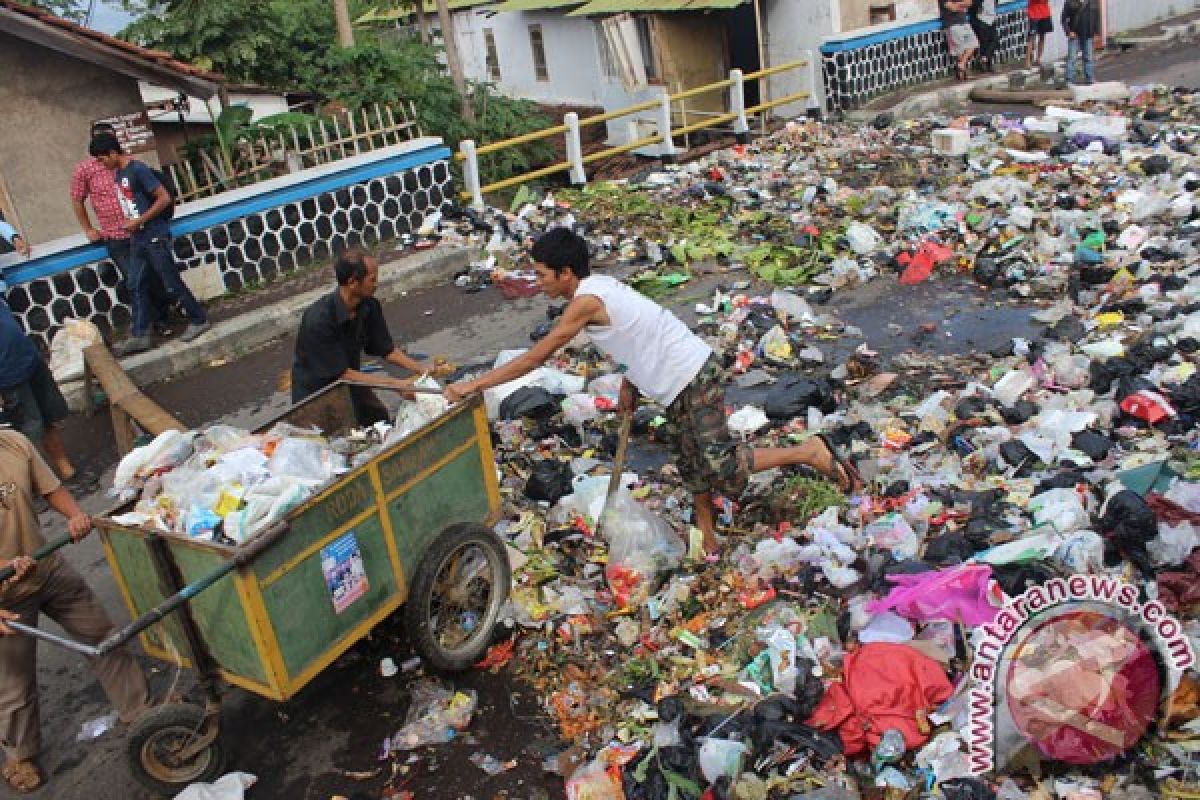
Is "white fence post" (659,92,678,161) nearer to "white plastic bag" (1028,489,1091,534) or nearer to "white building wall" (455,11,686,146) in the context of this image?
"white building wall" (455,11,686,146)

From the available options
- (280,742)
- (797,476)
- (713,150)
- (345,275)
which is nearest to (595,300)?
(345,275)

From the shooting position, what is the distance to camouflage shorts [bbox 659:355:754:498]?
191 inches

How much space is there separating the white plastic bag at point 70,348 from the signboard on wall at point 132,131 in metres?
3.01

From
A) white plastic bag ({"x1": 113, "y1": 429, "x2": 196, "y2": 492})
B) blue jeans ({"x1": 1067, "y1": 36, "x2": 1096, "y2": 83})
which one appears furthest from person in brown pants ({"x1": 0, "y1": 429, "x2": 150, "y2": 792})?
blue jeans ({"x1": 1067, "y1": 36, "x2": 1096, "y2": 83})

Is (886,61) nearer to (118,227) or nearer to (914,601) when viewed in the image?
(118,227)

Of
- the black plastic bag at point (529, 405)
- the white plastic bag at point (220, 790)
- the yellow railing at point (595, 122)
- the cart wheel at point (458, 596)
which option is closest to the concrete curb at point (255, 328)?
the yellow railing at point (595, 122)

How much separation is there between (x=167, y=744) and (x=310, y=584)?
89cm

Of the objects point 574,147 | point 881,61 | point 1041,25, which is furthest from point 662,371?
point 1041,25

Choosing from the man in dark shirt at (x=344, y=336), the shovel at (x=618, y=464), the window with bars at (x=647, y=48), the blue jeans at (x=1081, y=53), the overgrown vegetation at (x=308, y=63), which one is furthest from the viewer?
the window with bars at (x=647, y=48)

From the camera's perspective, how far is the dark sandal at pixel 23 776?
4.08m

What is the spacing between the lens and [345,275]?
4961 mm

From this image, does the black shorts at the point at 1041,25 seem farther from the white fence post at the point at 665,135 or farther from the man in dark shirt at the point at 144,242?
the man in dark shirt at the point at 144,242

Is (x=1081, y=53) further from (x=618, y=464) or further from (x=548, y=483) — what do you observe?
(x=618, y=464)

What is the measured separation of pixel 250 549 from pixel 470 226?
7.90 meters
